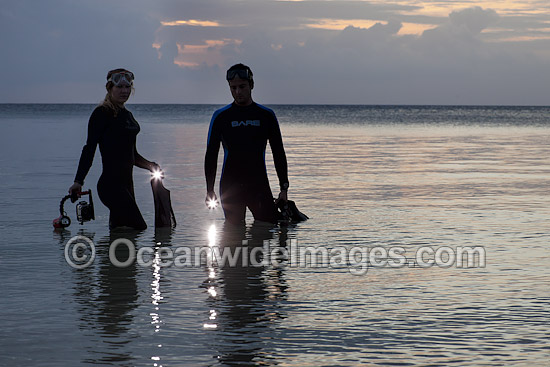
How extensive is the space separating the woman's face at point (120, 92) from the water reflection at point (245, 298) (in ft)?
6.20

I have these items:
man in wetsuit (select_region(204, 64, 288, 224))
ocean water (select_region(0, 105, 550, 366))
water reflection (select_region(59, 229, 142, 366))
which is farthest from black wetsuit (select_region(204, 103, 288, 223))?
water reflection (select_region(59, 229, 142, 366))

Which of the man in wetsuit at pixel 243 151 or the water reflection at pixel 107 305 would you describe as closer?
the water reflection at pixel 107 305

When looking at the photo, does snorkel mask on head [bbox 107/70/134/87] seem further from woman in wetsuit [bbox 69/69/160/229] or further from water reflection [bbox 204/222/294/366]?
water reflection [bbox 204/222/294/366]

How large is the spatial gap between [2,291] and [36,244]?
254 cm

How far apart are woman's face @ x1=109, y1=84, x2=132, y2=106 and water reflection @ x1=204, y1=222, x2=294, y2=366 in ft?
6.20

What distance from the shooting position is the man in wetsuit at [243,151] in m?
9.96

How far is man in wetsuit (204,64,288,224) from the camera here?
996 centimetres

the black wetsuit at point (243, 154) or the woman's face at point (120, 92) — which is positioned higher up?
the woman's face at point (120, 92)

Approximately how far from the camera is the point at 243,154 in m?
10.1

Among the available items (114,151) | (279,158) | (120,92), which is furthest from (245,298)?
(120,92)

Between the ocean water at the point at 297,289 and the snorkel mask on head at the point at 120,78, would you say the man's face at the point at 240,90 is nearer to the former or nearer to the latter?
the snorkel mask on head at the point at 120,78

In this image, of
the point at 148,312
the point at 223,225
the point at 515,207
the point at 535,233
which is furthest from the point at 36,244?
the point at 515,207

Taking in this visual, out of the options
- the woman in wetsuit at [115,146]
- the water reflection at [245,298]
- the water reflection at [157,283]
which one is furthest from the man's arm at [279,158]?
the woman in wetsuit at [115,146]

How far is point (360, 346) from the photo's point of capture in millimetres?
5371
